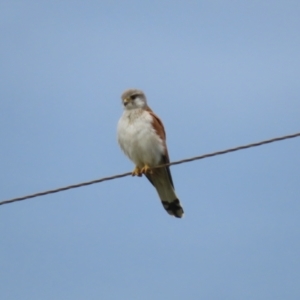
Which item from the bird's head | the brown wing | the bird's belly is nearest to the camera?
the bird's belly

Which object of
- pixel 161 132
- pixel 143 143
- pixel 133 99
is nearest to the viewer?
pixel 143 143

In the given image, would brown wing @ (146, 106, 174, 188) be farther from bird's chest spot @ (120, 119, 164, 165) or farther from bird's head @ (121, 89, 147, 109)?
bird's head @ (121, 89, 147, 109)

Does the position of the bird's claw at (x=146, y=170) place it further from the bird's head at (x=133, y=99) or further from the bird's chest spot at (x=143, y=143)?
the bird's head at (x=133, y=99)

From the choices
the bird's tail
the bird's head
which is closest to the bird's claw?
the bird's tail

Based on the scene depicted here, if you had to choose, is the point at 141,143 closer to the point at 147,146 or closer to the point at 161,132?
the point at 147,146

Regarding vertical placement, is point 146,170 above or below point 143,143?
below

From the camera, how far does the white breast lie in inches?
333

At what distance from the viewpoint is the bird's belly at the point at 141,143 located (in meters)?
8.45

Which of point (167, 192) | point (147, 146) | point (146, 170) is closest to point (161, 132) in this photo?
point (147, 146)

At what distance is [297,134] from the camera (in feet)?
18.3

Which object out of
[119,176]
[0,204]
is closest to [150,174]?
[119,176]

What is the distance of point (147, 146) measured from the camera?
8.44 meters

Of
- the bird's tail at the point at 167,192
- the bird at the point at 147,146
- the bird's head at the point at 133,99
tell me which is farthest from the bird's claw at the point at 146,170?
the bird's head at the point at 133,99

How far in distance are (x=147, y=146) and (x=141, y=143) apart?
0.07 metres
